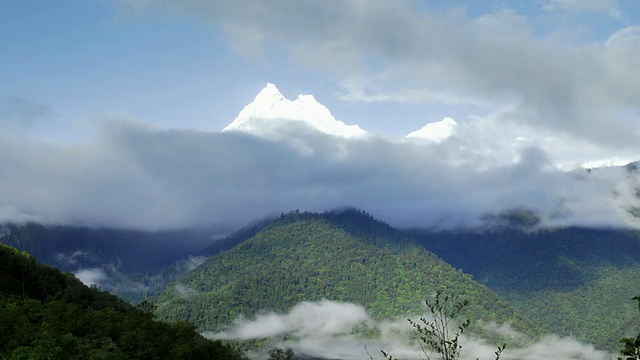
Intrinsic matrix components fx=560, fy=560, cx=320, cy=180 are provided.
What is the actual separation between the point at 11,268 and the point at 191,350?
83.5 meters

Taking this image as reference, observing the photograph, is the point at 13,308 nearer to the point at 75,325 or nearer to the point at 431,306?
the point at 75,325

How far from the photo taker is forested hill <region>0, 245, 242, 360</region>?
81438mm

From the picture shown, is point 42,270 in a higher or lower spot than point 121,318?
higher

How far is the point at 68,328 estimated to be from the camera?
343 feet

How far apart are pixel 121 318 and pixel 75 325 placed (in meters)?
20.9

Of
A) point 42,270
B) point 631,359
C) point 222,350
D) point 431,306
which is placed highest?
point 42,270

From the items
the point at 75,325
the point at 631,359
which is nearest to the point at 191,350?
the point at 75,325

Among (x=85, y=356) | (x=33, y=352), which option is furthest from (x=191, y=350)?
(x=33, y=352)

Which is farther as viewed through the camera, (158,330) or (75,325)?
(158,330)

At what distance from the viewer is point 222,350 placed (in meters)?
124

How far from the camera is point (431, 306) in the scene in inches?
1019

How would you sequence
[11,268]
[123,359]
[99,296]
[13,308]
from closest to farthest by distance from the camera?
1. [123,359]
2. [13,308]
3. [11,268]
4. [99,296]

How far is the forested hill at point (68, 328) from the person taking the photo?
8144 cm

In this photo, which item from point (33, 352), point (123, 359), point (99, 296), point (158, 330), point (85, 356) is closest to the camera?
point (33, 352)
